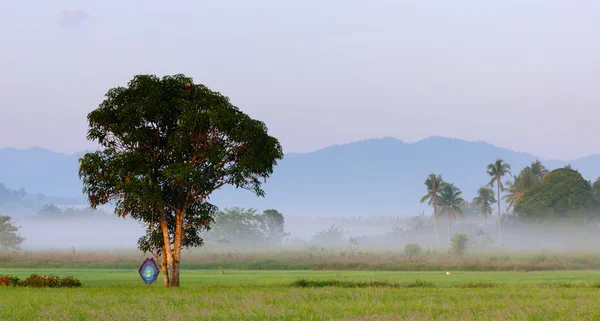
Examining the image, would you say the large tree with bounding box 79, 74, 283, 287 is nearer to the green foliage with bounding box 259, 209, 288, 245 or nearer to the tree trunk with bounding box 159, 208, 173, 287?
the tree trunk with bounding box 159, 208, 173, 287

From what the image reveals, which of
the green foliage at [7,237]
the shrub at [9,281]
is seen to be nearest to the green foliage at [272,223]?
the green foliage at [7,237]

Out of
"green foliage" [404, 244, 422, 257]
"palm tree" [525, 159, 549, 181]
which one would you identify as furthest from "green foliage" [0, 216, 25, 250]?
"palm tree" [525, 159, 549, 181]

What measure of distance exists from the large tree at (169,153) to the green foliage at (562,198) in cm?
9857

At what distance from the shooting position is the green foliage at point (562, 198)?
127375 mm

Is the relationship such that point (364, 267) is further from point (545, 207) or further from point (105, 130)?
point (545, 207)

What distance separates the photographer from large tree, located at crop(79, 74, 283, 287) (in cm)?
3984

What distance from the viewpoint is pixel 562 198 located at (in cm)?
12762

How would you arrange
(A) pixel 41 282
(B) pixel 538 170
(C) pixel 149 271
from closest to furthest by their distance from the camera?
(A) pixel 41 282
(C) pixel 149 271
(B) pixel 538 170

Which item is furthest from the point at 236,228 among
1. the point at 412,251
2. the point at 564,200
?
the point at 564,200

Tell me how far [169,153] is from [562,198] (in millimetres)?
103694

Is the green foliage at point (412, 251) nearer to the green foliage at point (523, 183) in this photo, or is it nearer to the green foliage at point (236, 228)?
the green foliage at point (523, 183)

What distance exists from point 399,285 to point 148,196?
1614 cm

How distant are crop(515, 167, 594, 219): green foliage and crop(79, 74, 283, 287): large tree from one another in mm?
98574

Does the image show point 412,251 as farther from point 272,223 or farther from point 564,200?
point 272,223
